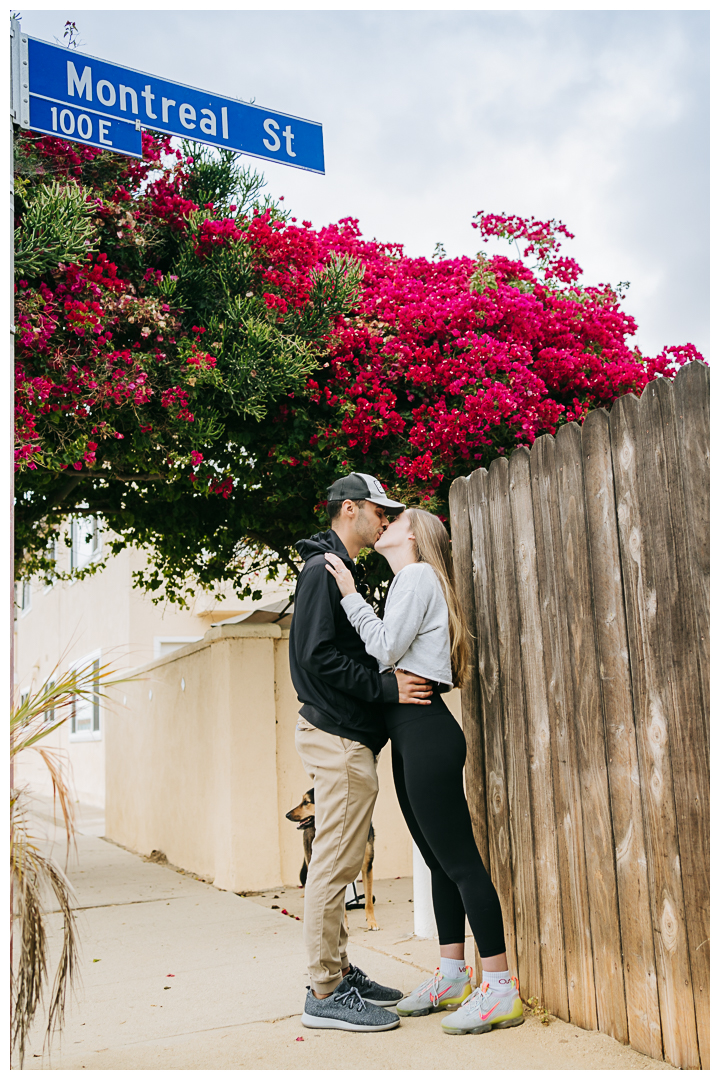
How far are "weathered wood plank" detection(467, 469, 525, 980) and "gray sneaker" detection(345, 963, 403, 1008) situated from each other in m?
0.48

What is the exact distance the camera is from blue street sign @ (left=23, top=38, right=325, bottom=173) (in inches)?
125

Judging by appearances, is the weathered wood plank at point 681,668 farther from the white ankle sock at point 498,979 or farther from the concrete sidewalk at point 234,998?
the white ankle sock at point 498,979

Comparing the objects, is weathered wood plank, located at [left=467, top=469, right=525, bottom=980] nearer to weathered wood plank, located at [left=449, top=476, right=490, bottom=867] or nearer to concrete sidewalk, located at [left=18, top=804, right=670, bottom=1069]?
weathered wood plank, located at [left=449, top=476, right=490, bottom=867]

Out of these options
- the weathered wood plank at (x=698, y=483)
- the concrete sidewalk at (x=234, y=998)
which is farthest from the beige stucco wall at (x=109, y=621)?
the weathered wood plank at (x=698, y=483)

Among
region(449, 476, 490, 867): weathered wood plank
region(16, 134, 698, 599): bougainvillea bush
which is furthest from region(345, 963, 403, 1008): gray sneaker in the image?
region(16, 134, 698, 599): bougainvillea bush

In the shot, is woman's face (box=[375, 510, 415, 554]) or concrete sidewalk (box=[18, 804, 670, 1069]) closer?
concrete sidewalk (box=[18, 804, 670, 1069])

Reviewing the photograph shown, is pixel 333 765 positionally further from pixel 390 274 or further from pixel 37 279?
pixel 390 274

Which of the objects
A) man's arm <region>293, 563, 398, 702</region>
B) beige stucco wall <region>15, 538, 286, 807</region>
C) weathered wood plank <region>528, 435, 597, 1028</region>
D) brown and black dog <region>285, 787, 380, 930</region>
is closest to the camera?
weathered wood plank <region>528, 435, 597, 1028</region>

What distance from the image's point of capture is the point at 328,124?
380cm

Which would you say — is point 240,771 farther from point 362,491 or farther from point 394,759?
point 362,491

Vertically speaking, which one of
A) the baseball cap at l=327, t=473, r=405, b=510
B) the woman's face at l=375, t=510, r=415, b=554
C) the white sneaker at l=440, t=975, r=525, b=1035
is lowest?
the white sneaker at l=440, t=975, r=525, b=1035

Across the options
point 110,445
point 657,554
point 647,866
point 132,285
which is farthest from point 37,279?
point 647,866

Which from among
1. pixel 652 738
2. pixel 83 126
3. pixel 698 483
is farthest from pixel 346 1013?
pixel 83 126

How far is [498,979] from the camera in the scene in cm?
315
